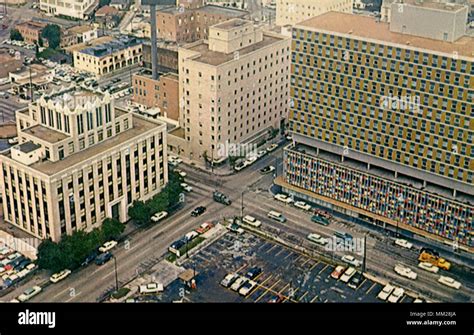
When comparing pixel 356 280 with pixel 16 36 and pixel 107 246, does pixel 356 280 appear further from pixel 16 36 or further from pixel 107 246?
pixel 16 36

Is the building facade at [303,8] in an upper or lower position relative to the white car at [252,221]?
upper

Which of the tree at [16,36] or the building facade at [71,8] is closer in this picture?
the tree at [16,36]

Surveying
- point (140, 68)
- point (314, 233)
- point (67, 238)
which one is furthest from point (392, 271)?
point (140, 68)

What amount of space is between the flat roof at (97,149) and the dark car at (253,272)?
662 inches

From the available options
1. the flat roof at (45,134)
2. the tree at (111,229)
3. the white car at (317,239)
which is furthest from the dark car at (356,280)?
the flat roof at (45,134)

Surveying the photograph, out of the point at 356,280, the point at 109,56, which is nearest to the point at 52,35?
the point at 109,56

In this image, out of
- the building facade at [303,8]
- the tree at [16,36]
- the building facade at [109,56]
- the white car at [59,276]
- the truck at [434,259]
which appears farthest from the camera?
the tree at [16,36]

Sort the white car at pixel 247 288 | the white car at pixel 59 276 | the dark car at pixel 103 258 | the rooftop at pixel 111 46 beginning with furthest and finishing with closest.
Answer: the rooftop at pixel 111 46
the dark car at pixel 103 258
the white car at pixel 59 276
the white car at pixel 247 288

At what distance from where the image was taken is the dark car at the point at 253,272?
51.0 m

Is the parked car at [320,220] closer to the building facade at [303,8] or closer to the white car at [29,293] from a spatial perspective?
the white car at [29,293]

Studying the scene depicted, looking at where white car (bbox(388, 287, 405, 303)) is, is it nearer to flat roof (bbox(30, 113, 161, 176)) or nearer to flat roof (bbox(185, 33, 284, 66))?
flat roof (bbox(30, 113, 161, 176))

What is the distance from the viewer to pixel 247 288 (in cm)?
4944

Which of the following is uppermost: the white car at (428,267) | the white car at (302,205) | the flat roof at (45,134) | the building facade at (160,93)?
the flat roof at (45,134)

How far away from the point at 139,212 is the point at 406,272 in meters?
24.9
